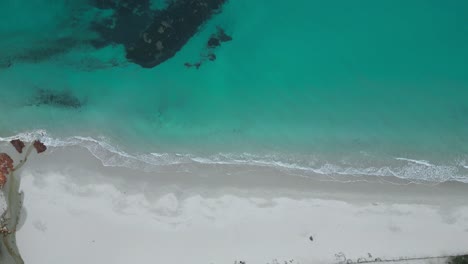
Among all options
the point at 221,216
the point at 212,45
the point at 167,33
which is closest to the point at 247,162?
the point at 221,216

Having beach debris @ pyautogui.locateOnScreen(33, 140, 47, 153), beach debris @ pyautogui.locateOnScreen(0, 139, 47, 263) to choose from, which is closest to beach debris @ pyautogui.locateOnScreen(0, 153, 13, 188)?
beach debris @ pyautogui.locateOnScreen(0, 139, 47, 263)

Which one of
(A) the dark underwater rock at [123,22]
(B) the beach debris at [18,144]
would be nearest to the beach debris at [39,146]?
(B) the beach debris at [18,144]

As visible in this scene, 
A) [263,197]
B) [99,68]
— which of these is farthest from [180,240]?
[99,68]

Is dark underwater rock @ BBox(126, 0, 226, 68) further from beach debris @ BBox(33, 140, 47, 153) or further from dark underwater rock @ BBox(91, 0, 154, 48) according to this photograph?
beach debris @ BBox(33, 140, 47, 153)

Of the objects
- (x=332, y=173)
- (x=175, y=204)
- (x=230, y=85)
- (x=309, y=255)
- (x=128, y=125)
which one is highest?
(x=230, y=85)

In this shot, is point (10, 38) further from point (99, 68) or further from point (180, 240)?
point (180, 240)

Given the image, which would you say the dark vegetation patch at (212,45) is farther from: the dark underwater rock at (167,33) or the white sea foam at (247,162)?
the white sea foam at (247,162)
